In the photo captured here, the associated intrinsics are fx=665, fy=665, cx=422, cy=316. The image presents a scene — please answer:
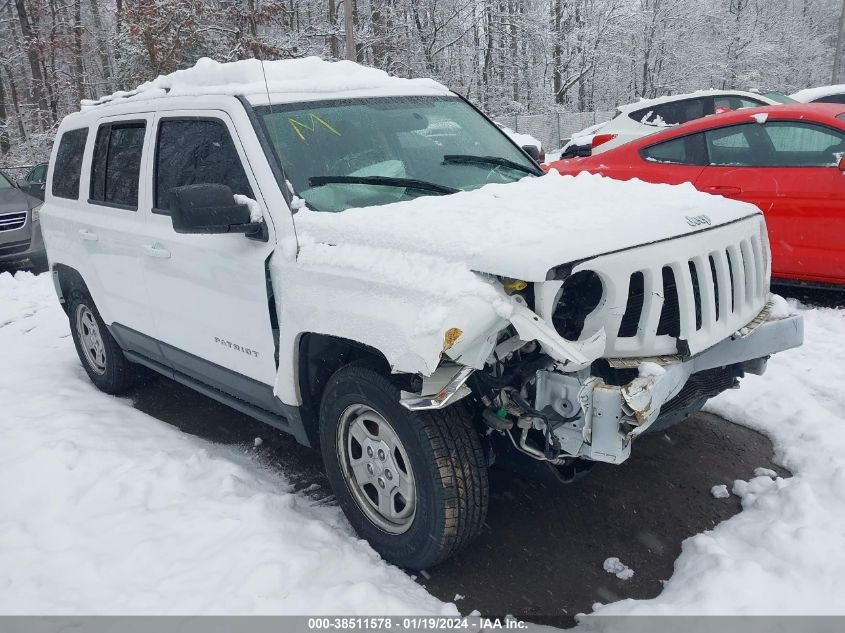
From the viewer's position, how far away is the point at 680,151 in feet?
20.6

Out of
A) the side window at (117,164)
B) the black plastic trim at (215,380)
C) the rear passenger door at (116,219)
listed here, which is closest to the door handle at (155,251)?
the rear passenger door at (116,219)

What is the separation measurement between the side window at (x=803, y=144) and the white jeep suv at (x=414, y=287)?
9.29 feet

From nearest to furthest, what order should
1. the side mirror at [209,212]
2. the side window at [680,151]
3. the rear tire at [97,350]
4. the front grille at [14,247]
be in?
the side mirror at [209,212]
the rear tire at [97,350]
the side window at [680,151]
the front grille at [14,247]

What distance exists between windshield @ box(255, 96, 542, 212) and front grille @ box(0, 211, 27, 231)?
315 inches

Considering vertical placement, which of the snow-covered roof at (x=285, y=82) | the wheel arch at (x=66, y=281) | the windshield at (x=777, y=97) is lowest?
the wheel arch at (x=66, y=281)

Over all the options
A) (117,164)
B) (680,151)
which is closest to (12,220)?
(117,164)

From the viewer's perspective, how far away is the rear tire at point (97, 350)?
193 inches

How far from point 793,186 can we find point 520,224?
401 cm

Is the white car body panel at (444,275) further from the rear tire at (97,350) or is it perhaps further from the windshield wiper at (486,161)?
the rear tire at (97,350)

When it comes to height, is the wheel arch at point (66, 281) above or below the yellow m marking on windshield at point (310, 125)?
below

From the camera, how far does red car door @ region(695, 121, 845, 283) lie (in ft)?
17.5

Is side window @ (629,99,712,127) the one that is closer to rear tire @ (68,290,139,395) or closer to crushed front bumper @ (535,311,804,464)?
rear tire @ (68,290,139,395)

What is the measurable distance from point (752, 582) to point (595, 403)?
104 cm

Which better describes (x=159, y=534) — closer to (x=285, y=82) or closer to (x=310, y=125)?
(x=310, y=125)
